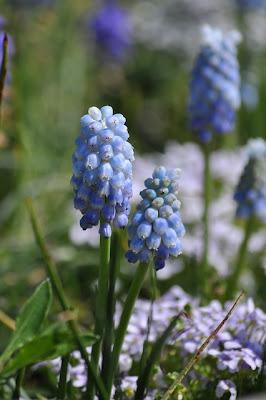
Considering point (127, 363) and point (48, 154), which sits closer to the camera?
point (127, 363)

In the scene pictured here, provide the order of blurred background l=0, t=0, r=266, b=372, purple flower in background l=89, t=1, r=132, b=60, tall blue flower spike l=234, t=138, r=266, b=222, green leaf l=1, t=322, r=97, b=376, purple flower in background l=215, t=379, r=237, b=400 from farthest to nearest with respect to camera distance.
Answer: purple flower in background l=89, t=1, r=132, b=60
blurred background l=0, t=0, r=266, b=372
tall blue flower spike l=234, t=138, r=266, b=222
purple flower in background l=215, t=379, r=237, b=400
green leaf l=1, t=322, r=97, b=376

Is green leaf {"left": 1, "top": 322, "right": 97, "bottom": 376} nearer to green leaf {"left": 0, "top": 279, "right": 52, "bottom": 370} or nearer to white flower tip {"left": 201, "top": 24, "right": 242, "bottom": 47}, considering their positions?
green leaf {"left": 0, "top": 279, "right": 52, "bottom": 370}

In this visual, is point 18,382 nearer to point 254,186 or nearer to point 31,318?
point 31,318

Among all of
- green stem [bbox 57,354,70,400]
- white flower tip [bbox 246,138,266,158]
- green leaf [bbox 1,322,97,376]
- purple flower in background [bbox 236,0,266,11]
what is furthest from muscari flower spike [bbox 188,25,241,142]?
purple flower in background [bbox 236,0,266,11]

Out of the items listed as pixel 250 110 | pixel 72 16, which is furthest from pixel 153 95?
pixel 250 110

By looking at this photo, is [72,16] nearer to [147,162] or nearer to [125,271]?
[147,162]

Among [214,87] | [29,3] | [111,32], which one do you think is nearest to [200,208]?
[214,87]
